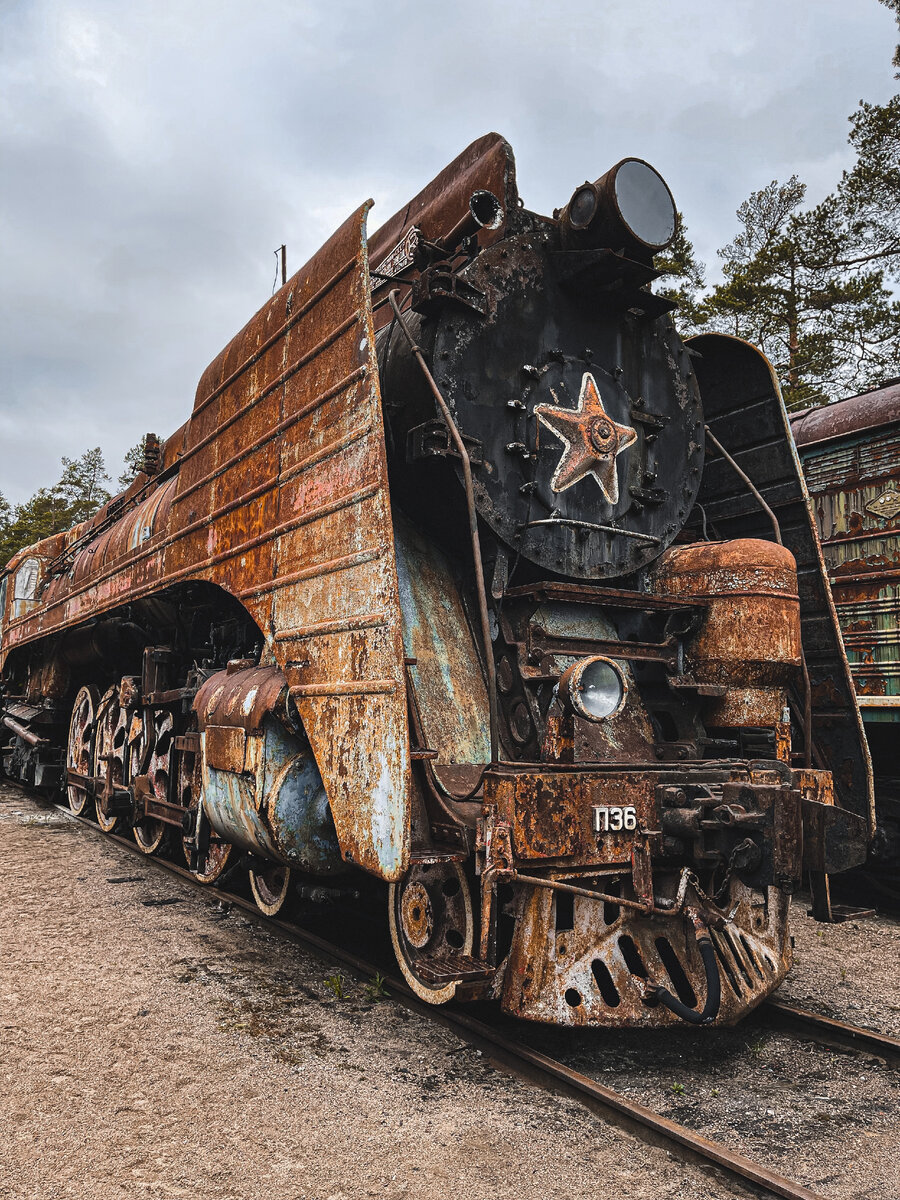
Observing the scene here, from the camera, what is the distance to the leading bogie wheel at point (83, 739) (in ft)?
26.4

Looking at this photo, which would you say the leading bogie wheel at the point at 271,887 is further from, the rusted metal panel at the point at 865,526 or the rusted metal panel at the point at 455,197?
the rusted metal panel at the point at 865,526

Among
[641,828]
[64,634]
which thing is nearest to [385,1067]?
[641,828]

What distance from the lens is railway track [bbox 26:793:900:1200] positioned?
243 centimetres

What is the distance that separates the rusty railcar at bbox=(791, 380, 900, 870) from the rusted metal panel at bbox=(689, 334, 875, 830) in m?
1.65

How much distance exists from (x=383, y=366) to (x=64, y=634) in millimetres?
5840

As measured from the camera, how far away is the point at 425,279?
147 inches

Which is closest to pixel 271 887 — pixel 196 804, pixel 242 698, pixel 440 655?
pixel 196 804

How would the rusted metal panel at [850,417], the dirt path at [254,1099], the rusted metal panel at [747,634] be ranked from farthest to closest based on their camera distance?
the rusted metal panel at [850,417], the rusted metal panel at [747,634], the dirt path at [254,1099]

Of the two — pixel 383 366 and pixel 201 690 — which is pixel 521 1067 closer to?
pixel 201 690

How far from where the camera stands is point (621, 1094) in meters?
2.93

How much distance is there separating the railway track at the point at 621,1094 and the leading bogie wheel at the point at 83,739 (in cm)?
381

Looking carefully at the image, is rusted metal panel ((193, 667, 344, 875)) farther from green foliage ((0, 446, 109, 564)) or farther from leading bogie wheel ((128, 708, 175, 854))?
green foliage ((0, 446, 109, 564))

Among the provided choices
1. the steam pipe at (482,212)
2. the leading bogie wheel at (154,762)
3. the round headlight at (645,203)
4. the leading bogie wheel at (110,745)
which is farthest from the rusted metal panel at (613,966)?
the leading bogie wheel at (110,745)

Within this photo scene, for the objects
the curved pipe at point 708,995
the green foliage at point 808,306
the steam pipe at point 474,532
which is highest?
the green foliage at point 808,306
